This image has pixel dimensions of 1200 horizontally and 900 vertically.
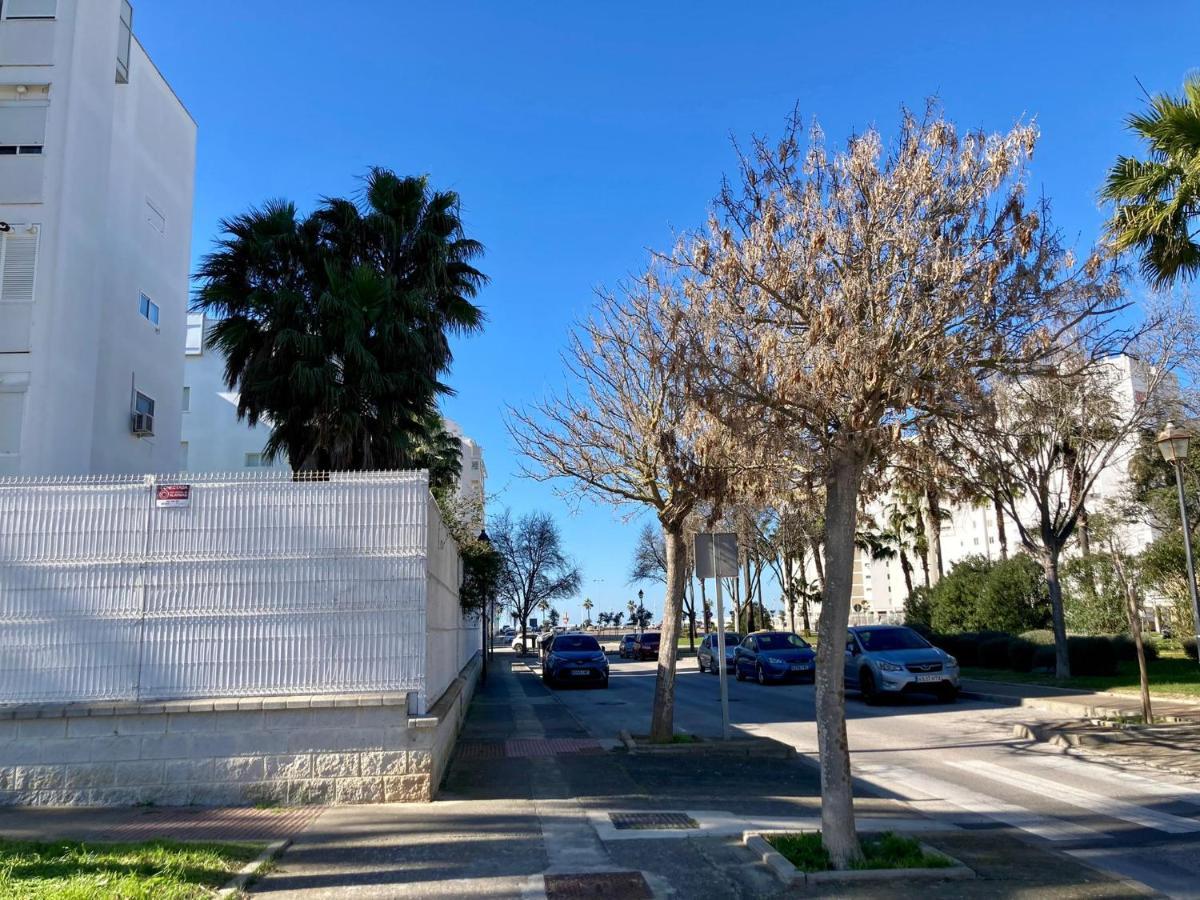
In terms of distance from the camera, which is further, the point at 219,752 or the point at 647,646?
the point at 647,646

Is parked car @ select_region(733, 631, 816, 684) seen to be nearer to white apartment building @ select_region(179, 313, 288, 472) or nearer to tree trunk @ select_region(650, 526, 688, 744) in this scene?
tree trunk @ select_region(650, 526, 688, 744)

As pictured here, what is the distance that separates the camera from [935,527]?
34.8 meters

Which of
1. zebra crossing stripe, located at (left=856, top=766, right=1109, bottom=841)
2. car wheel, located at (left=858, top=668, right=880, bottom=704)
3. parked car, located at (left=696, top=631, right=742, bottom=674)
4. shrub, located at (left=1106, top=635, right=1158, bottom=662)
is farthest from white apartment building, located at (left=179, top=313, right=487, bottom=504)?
zebra crossing stripe, located at (left=856, top=766, right=1109, bottom=841)

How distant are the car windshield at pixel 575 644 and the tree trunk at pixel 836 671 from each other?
2226cm

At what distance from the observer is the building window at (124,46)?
64.1ft

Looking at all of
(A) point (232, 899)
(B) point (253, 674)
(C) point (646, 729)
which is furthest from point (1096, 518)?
(A) point (232, 899)

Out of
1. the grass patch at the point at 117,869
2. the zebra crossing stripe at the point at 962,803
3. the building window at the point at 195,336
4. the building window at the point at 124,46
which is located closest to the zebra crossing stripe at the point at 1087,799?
the zebra crossing stripe at the point at 962,803

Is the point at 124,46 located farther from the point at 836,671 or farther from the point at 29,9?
the point at 836,671

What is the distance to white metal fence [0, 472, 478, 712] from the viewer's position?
910 cm

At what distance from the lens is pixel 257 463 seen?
3503 centimetres

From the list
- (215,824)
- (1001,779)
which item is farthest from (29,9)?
(1001,779)

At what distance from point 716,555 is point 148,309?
14.8 meters

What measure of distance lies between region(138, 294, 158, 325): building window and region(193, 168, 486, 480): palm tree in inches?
114

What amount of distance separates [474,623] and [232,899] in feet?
93.0
